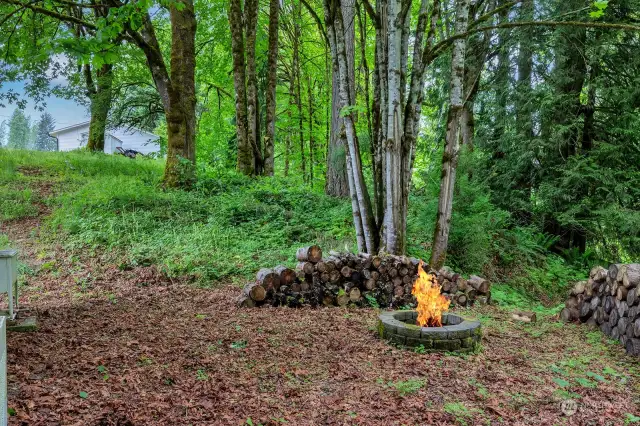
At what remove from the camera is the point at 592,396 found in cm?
329

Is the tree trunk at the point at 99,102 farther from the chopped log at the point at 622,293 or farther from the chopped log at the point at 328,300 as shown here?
the chopped log at the point at 622,293

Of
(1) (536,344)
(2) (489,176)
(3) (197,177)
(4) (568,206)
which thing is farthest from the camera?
(3) (197,177)

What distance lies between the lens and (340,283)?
19.4 ft

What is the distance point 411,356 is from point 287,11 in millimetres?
15709

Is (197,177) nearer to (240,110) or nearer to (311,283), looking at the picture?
(240,110)

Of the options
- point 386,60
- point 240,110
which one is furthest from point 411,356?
point 240,110

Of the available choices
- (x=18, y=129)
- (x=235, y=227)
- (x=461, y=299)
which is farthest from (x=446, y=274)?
(x=18, y=129)

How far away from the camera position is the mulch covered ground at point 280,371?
276cm

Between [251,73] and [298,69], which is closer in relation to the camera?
[251,73]

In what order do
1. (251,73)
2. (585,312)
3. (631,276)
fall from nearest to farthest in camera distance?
(631,276)
(585,312)
(251,73)

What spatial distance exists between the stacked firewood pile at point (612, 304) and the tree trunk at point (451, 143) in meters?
1.79

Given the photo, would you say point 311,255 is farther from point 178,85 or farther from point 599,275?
point 178,85

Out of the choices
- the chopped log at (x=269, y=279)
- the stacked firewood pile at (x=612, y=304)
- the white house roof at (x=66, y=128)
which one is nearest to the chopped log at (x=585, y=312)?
the stacked firewood pile at (x=612, y=304)

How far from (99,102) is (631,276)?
14576 millimetres
